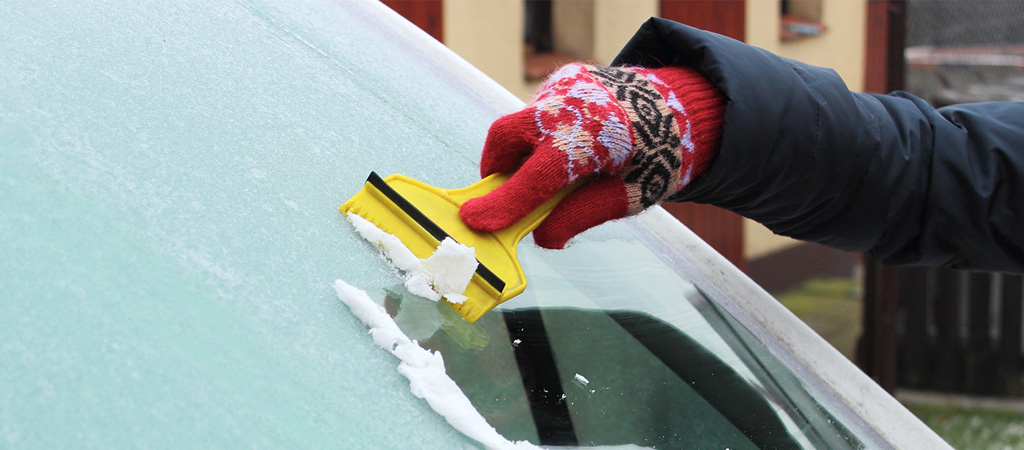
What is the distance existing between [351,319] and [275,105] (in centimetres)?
31

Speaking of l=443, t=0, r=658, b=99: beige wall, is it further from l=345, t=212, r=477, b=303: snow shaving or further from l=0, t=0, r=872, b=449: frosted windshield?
l=345, t=212, r=477, b=303: snow shaving

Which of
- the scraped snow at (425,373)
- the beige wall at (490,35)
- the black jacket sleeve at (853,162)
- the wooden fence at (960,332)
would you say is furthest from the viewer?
the wooden fence at (960,332)

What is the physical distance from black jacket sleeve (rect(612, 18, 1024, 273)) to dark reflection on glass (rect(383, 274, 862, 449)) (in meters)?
0.20

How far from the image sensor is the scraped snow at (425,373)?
0.65m

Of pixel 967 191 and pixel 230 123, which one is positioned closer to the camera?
pixel 230 123

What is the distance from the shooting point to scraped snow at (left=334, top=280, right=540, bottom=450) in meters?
0.65

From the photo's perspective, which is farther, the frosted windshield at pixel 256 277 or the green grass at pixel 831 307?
the green grass at pixel 831 307

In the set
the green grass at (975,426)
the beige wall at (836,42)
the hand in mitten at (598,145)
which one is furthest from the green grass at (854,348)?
the hand in mitten at (598,145)

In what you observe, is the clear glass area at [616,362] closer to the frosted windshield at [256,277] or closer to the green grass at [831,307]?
the frosted windshield at [256,277]

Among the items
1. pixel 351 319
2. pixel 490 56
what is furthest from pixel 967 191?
pixel 490 56

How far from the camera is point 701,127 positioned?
96 cm

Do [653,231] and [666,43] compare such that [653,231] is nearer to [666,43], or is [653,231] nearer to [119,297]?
[666,43]

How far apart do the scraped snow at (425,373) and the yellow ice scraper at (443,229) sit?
4.1 inches

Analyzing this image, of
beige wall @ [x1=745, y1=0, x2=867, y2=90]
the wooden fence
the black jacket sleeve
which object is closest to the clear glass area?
the black jacket sleeve
